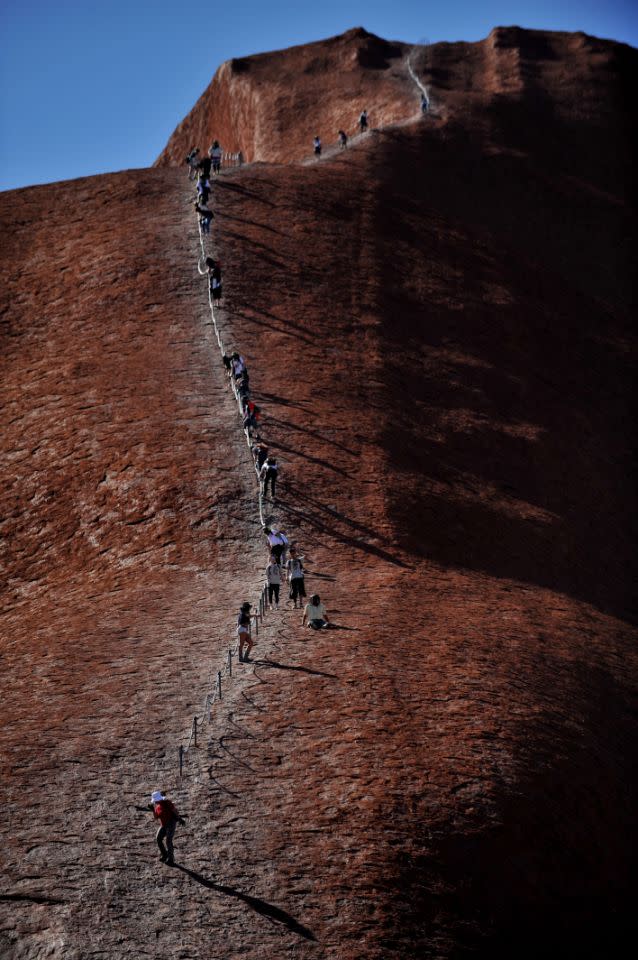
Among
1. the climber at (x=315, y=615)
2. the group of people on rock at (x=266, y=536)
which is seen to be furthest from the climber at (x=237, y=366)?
the climber at (x=315, y=615)

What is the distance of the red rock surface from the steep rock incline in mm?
6518

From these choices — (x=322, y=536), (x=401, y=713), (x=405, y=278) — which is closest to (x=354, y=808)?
(x=401, y=713)

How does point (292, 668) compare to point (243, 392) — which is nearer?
point (292, 668)

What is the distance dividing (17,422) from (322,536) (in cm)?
1470

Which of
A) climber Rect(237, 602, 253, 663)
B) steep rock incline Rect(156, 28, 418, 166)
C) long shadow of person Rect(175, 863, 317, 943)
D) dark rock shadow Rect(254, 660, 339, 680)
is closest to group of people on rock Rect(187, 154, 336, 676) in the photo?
climber Rect(237, 602, 253, 663)

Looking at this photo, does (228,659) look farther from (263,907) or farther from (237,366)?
(237,366)

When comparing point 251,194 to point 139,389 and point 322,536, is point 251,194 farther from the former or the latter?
point 322,536

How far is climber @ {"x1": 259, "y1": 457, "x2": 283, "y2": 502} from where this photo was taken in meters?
32.2

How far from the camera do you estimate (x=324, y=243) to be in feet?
168

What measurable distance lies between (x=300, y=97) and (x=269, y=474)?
51.1m

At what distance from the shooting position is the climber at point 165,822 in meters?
17.5

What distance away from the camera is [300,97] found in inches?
2958

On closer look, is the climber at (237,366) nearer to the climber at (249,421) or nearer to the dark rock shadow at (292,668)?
the climber at (249,421)

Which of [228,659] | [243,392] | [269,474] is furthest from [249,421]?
[228,659]
